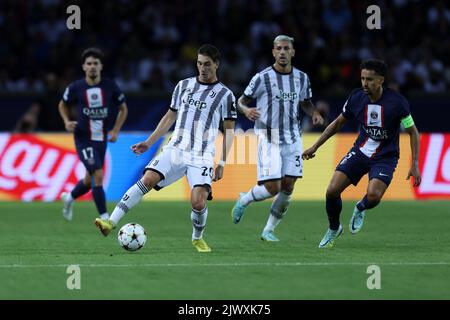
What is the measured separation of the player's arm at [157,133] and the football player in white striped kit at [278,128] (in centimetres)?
123

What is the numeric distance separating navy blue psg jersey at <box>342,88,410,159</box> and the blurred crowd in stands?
9173mm

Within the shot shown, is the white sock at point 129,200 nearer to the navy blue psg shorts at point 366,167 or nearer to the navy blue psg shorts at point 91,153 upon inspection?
the navy blue psg shorts at point 366,167

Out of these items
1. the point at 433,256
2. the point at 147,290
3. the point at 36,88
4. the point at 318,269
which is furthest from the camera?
the point at 36,88

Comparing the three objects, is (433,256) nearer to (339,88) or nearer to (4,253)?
(4,253)

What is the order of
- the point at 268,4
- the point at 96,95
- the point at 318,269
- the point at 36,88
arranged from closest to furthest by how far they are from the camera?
the point at 318,269
the point at 96,95
the point at 36,88
the point at 268,4

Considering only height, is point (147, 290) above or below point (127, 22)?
below

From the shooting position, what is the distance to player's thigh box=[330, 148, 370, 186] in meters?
11.0

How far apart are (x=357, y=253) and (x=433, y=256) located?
74 centimetres

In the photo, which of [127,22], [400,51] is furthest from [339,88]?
[127,22]

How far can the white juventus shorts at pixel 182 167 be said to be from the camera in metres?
10.6

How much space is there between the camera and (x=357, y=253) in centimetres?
1068

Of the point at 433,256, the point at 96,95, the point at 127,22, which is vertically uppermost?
the point at 127,22

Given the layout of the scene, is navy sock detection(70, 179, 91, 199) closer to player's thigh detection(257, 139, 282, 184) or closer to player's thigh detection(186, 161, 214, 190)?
player's thigh detection(257, 139, 282, 184)

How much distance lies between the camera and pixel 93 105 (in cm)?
1384
